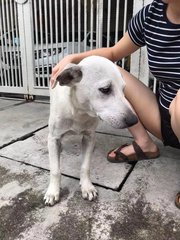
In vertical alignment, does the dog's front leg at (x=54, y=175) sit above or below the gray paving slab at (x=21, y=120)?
above

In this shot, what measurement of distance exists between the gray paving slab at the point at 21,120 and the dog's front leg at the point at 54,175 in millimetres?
690

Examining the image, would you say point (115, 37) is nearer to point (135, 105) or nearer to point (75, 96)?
point (135, 105)

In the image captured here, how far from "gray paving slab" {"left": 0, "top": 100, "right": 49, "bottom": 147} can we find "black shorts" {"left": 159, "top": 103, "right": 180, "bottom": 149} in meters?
1.17

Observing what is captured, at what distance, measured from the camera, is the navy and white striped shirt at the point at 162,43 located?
160cm

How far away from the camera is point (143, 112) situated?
1824mm

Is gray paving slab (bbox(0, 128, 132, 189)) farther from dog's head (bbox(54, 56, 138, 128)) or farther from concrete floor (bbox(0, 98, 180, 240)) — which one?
dog's head (bbox(54, 56, 138, 128))

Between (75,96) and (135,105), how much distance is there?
0.56 metres

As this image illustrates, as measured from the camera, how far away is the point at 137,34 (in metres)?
1.80

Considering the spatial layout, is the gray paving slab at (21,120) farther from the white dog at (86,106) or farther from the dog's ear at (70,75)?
the dog's ear at (70,75)

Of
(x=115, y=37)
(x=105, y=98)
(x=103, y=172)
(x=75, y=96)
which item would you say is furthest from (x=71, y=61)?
A: (x=115, y=37)

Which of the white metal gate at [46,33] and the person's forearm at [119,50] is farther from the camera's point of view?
the white metal gate at [46,33]

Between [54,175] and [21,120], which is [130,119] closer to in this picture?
[54,175]

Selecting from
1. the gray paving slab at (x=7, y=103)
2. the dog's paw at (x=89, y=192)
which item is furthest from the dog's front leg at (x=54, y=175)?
the gray paving slab at (x=7, y=103)

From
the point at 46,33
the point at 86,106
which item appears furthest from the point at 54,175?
the point at 46,33
